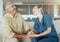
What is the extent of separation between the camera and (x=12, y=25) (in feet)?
5.40

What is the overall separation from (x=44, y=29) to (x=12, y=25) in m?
0.40

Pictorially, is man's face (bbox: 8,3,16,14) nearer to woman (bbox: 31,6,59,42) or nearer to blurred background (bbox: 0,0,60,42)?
blurred background (bbox: 0,0,60,42)

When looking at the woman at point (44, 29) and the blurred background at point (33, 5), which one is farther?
the blurred background at point (33, 5)

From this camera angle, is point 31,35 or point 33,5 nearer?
point 31,35

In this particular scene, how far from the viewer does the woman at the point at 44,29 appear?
5.03 feet

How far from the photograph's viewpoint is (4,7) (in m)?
1.66

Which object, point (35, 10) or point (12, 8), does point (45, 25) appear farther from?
point (12, 8)

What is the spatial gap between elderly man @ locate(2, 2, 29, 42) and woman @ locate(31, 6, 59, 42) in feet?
0.50

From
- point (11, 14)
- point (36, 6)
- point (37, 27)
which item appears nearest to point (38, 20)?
point (37, 27)

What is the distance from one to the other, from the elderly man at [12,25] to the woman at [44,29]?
0.15 meters

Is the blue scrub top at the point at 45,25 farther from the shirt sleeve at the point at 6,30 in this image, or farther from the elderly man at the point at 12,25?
the shirt sleeve at the point at 6,30

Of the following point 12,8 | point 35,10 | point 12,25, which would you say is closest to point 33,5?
point 35,10

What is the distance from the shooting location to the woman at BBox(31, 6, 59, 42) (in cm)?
153

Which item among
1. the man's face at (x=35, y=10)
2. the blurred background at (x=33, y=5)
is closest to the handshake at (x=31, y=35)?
the blurred background at (x=33, y=5)
